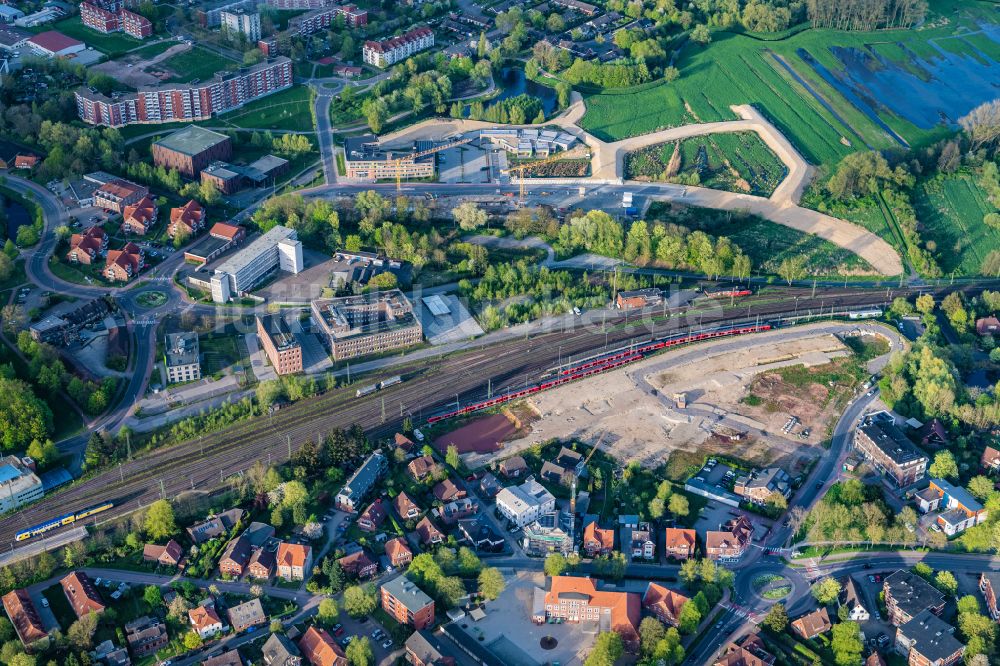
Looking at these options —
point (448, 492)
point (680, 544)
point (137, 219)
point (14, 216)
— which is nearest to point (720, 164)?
point (137, 219)

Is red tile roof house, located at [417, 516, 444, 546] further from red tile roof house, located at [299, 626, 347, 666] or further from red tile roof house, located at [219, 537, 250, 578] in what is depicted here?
red tile roof house, located at [219, 537, 250, 578]

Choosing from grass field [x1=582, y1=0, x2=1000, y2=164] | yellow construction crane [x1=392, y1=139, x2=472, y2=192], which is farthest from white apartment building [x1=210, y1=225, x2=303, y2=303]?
grass field [x1=582, y1=0, x2=1000, y2=164]

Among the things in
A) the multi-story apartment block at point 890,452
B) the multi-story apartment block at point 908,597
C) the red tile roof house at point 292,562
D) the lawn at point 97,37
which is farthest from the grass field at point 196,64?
the multi-story apartment block at point 908,597

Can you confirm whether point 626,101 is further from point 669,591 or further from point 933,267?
point 669,591

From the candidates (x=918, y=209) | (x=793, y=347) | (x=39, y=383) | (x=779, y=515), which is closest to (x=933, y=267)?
(x=918, y=209)

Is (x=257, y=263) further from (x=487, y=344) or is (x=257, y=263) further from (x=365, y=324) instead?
(x=487, y=344)

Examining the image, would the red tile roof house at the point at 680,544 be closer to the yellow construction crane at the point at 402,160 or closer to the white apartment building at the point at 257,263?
the white apartment building at the point at 257,263
